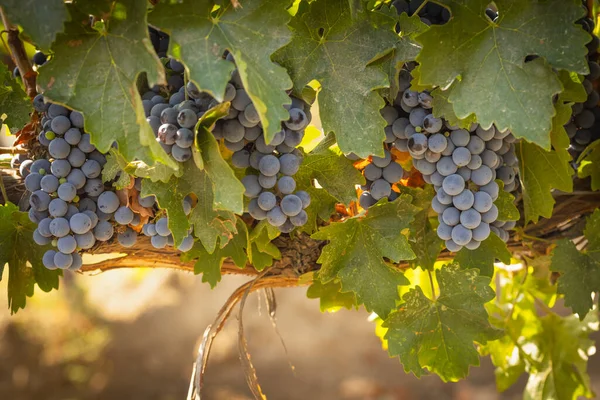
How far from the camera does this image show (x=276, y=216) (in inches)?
33.5

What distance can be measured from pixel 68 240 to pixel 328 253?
386 mm

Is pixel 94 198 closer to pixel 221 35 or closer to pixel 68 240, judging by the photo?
pixel 68 240

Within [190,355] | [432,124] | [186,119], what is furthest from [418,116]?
[190,355]

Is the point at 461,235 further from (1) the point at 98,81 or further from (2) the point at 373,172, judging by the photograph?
(1) the point at 98,81

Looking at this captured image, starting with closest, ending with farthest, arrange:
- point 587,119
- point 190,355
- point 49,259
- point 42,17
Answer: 1. point 42,17
2. point 49,259
3. point 587,119
4. point 190,355

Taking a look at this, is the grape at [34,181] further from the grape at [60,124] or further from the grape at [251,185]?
the grape at [251,185]

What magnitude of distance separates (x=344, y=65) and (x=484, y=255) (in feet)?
1.35

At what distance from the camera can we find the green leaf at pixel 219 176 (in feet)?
2.50

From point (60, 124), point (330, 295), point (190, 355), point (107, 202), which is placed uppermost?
point (60, 124)

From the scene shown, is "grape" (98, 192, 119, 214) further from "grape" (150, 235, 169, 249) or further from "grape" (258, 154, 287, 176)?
"grape" (258, 154, 287, 176)

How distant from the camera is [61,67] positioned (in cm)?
74

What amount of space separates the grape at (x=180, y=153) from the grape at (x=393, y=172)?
33 cm

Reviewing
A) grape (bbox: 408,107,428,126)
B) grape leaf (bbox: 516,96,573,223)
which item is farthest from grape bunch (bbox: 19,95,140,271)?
grape leaf (bbox: 516,96,573,223)

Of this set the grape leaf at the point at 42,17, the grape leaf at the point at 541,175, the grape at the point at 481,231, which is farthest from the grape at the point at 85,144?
the grape leaf at the point at 541,175
